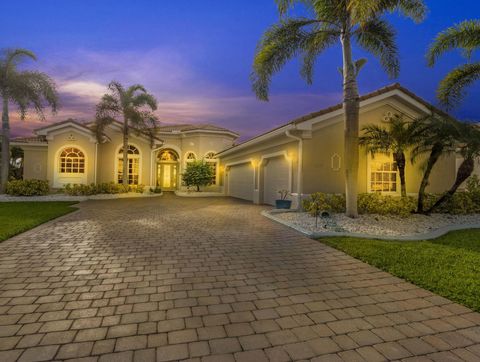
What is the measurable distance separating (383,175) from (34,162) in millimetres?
25654

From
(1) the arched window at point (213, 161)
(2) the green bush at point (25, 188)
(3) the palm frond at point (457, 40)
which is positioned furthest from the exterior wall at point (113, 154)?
(3) the palm frond at point (457, 40)

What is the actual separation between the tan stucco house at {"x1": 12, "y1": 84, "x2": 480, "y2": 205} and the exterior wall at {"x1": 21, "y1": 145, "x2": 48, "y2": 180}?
0.24 ft

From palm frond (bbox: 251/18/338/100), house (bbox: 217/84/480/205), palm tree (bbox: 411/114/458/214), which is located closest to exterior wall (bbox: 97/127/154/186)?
house (bbox: 217/84/480/205)

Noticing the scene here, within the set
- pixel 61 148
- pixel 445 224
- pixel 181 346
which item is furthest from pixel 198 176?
pixel 181 346

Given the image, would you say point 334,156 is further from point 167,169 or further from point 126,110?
point 167,169

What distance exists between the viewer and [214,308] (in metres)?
3.39

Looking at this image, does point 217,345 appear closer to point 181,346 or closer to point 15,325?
point 181,346

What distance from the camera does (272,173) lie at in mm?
15281

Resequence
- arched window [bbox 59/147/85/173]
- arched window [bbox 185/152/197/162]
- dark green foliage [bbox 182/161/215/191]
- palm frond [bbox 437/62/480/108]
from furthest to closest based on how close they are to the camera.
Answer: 1. arched window [bbox 185/152/197/162]
2. dark green foliage [bbox 182/161/215/191]
3. arched window [bbox 59/147/85/173]
4. palm frond [bbox 437/62/480/108]

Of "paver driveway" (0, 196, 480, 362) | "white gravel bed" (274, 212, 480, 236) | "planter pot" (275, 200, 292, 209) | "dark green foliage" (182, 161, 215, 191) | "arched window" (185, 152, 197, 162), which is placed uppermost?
"arched window" (185, 152, 197, 162)

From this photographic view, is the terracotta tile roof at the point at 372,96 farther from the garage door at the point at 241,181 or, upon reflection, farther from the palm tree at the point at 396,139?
the garage door at the point at 241,181

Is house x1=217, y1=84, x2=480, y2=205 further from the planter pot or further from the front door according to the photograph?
the front door

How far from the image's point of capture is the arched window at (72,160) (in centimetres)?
1980

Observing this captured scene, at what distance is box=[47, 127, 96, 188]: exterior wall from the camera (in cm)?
1956
